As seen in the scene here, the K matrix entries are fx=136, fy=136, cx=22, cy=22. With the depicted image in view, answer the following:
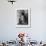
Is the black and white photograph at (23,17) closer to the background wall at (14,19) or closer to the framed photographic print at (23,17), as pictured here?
the framed photographic print at (23,17)

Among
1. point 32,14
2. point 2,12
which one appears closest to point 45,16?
point 32,14

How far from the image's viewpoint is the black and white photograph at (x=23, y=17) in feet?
15.6

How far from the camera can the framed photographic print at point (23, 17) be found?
15.5 ft

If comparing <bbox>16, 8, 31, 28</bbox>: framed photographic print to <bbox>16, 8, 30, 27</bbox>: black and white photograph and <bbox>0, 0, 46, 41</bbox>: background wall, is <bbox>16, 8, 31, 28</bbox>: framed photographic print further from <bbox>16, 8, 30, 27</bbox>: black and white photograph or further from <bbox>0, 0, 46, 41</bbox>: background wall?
<bbox>0, 0, 46, 41</bbox>: background wall

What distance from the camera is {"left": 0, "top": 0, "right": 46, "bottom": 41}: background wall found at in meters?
4.70

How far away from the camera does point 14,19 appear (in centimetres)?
477

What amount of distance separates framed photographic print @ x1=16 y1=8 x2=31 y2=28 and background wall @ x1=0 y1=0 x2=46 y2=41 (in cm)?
11

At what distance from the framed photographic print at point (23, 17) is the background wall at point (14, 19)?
0.11 meters

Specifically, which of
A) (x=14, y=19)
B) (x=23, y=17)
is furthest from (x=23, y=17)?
(x=14, y=19)

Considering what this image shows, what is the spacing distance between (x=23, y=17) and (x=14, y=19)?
32 centimetres

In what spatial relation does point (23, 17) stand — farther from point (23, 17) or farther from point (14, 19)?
point (14, 19)

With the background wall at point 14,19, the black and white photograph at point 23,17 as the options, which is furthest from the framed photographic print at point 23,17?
the background wall at point 14,19

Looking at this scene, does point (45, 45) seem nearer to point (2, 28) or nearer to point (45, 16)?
point (45, 16)

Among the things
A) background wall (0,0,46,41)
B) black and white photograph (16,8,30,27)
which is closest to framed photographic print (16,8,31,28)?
black and white photograph (16,8,30,27)
